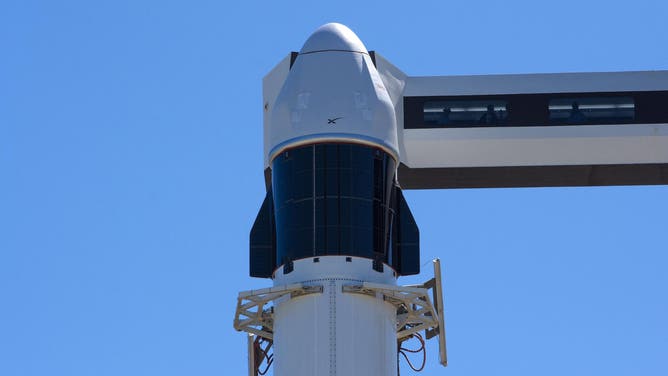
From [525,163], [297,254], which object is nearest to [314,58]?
[297,254]

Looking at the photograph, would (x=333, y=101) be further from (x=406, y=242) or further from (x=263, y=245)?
(x=263, y=245)

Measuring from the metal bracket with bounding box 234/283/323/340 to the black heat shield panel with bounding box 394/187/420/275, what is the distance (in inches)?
155

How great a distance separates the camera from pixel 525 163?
7000 centimetres

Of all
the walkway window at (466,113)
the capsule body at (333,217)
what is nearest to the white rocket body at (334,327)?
the capsule body at (333,217)

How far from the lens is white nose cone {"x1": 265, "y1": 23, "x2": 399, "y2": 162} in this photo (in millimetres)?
59906

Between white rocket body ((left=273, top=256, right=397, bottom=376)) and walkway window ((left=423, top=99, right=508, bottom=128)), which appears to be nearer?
white rocket body ((left=273, top=256, right=397, bottom=376))

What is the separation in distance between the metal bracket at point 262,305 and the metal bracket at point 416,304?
1523 mm

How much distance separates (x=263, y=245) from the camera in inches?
2425

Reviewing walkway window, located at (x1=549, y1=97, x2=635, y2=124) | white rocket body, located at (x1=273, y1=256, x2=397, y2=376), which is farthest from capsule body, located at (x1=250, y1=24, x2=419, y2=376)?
walkway window, located at (x1=549, y1=97, x2=635, y2=124)

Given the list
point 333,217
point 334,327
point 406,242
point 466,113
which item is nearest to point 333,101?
point 333,217

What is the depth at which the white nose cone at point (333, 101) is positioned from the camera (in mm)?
59906

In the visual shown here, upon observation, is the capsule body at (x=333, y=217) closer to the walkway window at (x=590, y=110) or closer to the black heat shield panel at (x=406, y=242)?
the black heat shield panel at (x=406, y=242)

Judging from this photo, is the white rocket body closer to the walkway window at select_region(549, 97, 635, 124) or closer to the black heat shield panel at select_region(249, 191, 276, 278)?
the black heat shield panel at select_region(249, 191, 276, 278)

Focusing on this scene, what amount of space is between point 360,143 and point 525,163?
12.2 meters
